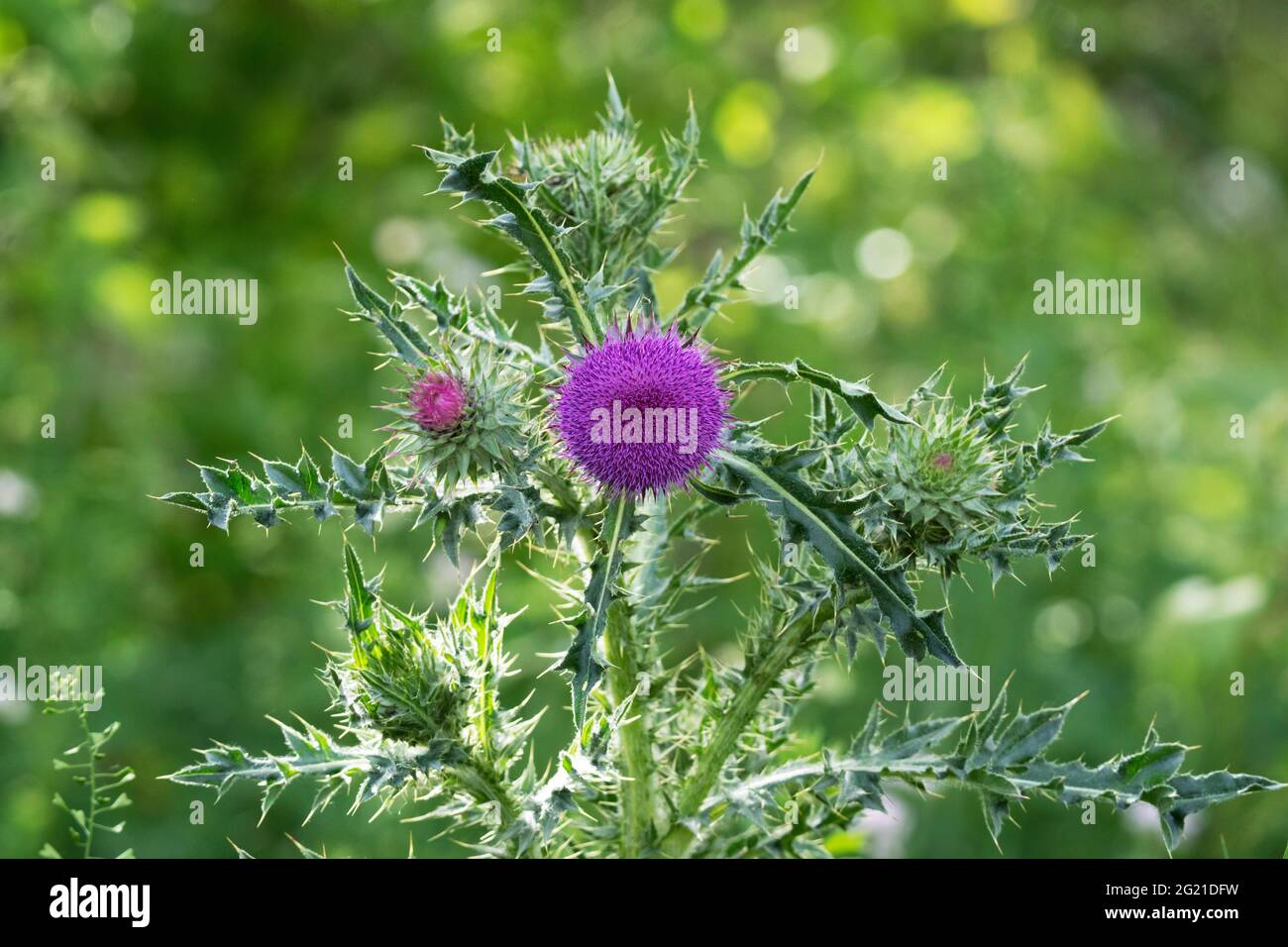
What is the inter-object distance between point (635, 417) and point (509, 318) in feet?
9.71

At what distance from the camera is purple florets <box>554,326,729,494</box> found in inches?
70.7

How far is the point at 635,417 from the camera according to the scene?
1797 mm

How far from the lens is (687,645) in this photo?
18.4ft

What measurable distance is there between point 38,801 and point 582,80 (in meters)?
3.95

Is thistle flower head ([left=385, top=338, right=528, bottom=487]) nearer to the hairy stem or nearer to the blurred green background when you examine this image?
the hairy stem

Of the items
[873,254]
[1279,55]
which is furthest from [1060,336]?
[1279,55]

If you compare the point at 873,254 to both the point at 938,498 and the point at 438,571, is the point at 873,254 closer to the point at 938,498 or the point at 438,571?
the point at 438,571

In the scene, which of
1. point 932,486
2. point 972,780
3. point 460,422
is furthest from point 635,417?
point 972,780

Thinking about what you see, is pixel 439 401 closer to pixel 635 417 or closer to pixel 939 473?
pixel 635 417

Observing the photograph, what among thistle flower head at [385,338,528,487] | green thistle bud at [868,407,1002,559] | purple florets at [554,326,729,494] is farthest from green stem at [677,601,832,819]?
thistle flower head at [385,338,528,487]

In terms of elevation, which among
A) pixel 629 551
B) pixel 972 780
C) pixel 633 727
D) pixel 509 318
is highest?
pixel 509 318

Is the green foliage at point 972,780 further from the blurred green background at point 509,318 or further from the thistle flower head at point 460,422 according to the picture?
the blurred green background at point 509,318

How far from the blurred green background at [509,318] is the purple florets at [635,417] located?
106 inches

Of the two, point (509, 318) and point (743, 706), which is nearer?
point (743, 706)
